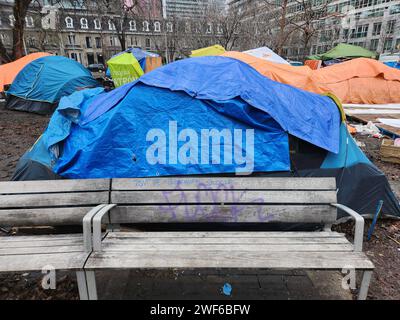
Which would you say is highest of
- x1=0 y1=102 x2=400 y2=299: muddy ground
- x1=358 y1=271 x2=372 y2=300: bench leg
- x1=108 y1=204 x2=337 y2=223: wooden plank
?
x1=108 y1=204 x2=337 y2=223: wooden plank

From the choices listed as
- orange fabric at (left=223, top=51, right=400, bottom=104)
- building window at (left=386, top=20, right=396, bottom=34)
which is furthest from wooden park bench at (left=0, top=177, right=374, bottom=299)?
building window at (left=386, top=20, right=396, bottom=34)

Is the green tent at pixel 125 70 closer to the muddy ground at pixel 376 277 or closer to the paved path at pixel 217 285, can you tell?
the muddy ground at pixel 376 277

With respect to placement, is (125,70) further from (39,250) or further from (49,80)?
(39,250)

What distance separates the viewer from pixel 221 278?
256cm

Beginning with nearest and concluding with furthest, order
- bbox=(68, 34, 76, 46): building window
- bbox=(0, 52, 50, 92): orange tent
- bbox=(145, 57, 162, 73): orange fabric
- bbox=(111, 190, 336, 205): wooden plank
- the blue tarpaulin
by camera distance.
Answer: bbox=(111, 190, 336, 205): wooden plank → the blue tarpaulin → bbox=(0, 52, 50, 92): orange tent → bbox=(145, 57, 162, 73): orange fabric → bbox=(68, 34, 76, 46): building window

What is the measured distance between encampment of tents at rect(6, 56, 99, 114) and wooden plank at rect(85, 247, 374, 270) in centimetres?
937

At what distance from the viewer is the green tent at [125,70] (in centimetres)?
1248

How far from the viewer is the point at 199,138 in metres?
2.95

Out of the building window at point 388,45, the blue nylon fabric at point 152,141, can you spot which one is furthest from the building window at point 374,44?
the blue nylon fabric at point 152,141

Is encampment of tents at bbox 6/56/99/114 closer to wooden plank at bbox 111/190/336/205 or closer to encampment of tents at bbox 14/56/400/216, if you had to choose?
encampment of tents at bbox 14/56/400/216

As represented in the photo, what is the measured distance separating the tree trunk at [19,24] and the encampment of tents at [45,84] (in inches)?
132

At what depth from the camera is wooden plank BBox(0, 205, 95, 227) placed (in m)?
2.43

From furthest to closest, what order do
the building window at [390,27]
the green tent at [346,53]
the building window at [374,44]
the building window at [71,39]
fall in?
the building window at [71,39] < the building window at [374,44] < the building window at [390,27] < the green tent at [346,53]

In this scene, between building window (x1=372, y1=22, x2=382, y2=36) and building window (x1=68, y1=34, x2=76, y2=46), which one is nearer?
building window (x1=372, y1=22, x2=382, y2=36)
